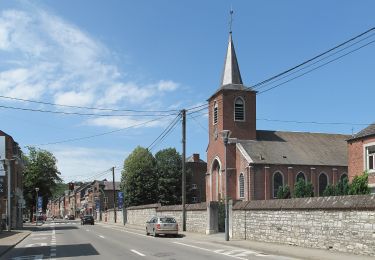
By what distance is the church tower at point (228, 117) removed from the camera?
205 ft

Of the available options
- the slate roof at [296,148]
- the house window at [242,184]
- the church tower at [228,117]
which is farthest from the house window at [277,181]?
the church tower at [228,117]

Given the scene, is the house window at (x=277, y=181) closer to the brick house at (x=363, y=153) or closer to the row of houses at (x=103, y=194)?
the brick house at (x=363, y=153)

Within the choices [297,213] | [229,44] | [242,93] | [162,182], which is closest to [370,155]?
[297,213]

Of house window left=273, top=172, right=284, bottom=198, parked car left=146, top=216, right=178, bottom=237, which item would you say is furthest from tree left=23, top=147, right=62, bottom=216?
parked car left=146, top=216, right=178, bottom=237

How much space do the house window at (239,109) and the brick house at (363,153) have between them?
23.7 meters

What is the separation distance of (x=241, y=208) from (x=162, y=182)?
186 ft

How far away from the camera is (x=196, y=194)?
90188 mm

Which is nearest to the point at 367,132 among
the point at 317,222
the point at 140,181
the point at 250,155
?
the point at 317,222

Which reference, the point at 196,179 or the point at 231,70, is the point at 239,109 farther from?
the point at 196,179

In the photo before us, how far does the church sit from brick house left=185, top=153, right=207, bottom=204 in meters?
22.3

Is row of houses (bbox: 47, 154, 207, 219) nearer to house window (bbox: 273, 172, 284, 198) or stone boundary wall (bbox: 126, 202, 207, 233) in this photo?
stone boundary wall (bbox: 126, 202, 207, 233)

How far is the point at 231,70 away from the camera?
64625 mm

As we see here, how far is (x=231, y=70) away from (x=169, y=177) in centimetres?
2595

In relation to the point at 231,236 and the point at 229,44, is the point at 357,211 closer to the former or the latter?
the point at 231,236
